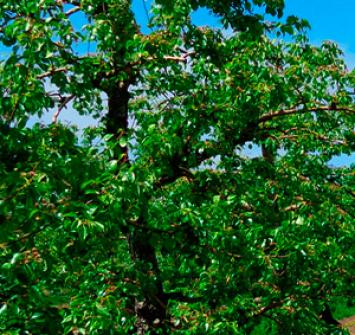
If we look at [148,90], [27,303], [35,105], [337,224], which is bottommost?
[27,303]

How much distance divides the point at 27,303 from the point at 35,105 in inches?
105

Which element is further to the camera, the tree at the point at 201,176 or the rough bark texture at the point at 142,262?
the rough bark texture at the point at 142,262

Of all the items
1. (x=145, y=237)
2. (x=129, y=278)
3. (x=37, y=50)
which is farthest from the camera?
(x=129, y=278)

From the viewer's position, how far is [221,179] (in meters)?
10.2

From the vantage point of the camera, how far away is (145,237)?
853 cm

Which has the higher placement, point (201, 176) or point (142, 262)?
point (201, 176)

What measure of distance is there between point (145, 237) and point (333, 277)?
335cm

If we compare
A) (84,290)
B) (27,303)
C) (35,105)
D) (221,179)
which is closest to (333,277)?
(221,179)

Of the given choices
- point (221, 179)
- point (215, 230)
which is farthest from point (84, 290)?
point (221, 179)

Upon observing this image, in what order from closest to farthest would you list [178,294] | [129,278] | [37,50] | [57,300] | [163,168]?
1. [57,300]
2. [37,50]
3. [129,278]
4. [163,168]
5. [178,294]

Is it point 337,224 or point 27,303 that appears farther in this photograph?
point 337,224

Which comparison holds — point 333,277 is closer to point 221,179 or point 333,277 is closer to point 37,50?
point 221,179

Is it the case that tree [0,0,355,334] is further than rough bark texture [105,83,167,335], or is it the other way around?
rough bark texture [105,83,167,335]

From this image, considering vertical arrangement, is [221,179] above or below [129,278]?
above
